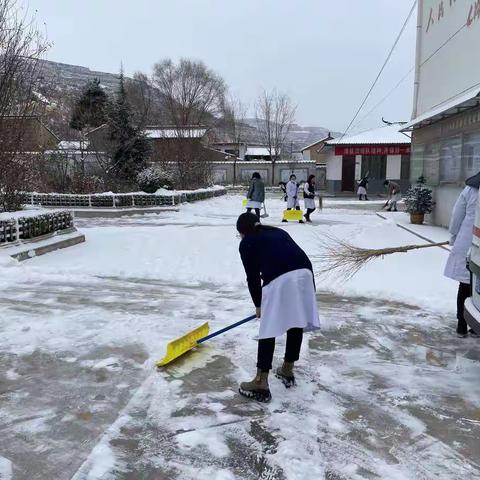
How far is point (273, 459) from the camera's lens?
9.29 ft

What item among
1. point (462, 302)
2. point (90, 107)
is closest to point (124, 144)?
point (90, 107)

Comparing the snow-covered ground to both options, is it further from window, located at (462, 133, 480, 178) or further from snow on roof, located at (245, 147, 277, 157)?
snow on roof, located at (245, 147, 277, 157)

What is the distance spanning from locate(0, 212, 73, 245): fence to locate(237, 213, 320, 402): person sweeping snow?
264 inches

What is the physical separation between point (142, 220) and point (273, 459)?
46.9 feet

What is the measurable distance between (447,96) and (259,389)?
11091 millimetres

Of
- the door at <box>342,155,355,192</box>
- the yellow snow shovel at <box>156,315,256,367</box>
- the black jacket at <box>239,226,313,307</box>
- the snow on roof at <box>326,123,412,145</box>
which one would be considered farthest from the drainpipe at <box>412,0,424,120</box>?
the door at <box>342,155,355,192</box>

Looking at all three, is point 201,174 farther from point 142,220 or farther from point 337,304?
point 337,304

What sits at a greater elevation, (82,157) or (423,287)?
(82,157)

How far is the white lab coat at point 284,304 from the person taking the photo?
3447mm

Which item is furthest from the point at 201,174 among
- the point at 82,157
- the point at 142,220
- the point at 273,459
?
the point at 273,459

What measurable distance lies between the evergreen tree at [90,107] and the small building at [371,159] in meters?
15.6

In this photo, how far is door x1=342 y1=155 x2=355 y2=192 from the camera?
34375 millimetres

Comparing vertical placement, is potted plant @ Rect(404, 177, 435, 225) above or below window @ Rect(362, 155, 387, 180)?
below

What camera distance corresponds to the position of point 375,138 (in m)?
33.3
